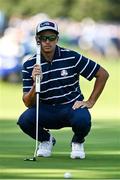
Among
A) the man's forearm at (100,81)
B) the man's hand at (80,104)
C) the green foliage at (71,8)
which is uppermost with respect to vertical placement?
the green foliage at (71,8)

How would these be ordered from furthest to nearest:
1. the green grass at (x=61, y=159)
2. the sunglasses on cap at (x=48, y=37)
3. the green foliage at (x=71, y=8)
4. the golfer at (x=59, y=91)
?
the green foliage at (x=71, y=8), the golfer at (x=59, y=91), the sunglasses on cap at (x=48, y=37), the green grass at (x=61, y=159)

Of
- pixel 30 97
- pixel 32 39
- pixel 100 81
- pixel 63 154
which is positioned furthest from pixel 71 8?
pixel 30 97

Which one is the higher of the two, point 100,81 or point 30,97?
point 100,81

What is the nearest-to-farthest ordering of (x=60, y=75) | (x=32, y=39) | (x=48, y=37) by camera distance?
(x=48, y=37), (x=60, y=75), (x=32, y=39)

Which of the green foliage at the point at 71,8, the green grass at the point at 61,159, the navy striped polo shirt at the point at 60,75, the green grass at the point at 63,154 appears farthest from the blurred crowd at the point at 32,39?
the navy striped polo shirt at the point at 60,75

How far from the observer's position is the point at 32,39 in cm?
3844

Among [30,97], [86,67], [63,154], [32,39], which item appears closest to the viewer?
[30,97]

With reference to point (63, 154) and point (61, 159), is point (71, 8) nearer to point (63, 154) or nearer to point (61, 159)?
point (63, 154)

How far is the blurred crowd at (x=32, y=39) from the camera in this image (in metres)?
32.9

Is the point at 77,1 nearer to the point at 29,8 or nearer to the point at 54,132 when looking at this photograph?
the point at 29,8

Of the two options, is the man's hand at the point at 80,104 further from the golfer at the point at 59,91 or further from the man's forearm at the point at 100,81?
the man's forearm at the point at 100,81

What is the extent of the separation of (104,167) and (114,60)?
37.9 meters

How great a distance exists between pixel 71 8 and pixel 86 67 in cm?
5183

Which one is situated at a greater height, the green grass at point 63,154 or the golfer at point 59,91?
the golfer at point 59,91
